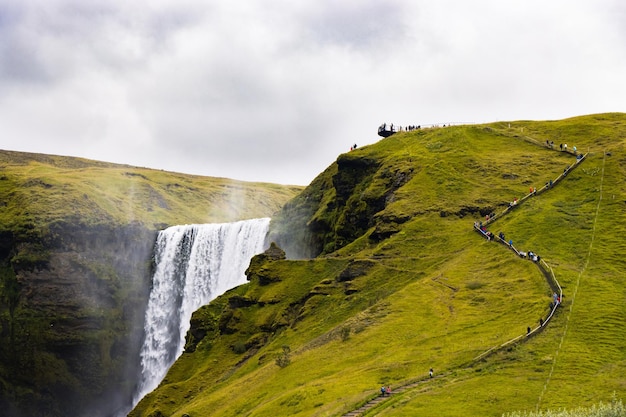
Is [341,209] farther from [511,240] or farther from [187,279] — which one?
[511,240]

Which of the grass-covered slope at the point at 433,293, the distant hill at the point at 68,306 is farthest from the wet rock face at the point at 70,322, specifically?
the grass-covered slope at the point at 433,293

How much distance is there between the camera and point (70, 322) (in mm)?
168500

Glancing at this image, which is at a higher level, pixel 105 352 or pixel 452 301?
pixel 452 301

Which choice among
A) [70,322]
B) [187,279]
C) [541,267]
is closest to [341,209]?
[187,279]

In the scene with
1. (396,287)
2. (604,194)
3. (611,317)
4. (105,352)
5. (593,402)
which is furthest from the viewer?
(105,352)

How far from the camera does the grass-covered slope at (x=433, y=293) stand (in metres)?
67.1

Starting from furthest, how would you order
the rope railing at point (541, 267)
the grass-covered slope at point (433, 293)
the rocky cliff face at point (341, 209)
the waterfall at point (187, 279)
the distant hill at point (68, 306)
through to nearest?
1. the distant hill at point (68, 306)
2. the waterfall at point (187, 279)
3. the rocky cliff face at point (341, 209)
4. the rope railing at point (541, 267)
5. the grass-covered slope at point (433, 293)

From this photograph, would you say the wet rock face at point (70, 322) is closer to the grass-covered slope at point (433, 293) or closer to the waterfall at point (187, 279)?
the waterfall at point (187, 279)

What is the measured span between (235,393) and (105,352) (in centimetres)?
8912

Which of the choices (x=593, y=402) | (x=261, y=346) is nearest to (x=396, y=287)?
(x=261, y=346)

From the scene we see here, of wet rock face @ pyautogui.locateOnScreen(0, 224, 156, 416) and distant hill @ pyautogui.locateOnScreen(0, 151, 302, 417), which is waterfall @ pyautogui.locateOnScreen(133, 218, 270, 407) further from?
distant hill @ pyautogui.locateOnScreen(0, 151, 302, 417)

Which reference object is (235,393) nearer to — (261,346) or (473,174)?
(261,346)

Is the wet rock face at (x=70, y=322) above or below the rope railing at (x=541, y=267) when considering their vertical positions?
below

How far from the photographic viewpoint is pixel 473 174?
415 feet
